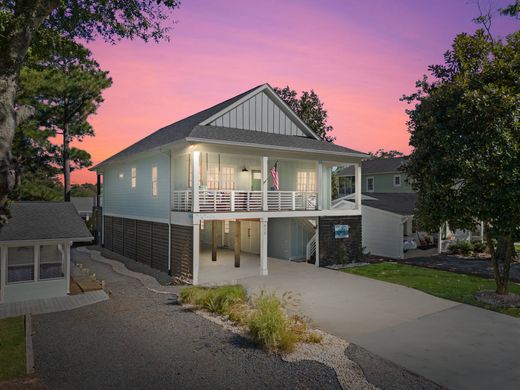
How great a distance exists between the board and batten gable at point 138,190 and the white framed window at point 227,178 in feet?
10.9

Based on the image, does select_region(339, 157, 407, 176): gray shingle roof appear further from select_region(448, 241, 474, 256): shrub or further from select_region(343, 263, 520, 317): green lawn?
select_region(343, 263, 520, 317): green lawn

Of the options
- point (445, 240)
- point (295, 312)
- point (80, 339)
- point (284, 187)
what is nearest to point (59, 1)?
point (80, 339)

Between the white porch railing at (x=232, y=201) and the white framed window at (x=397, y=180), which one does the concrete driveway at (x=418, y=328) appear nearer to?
the white porch railing at (x=232, y=201)

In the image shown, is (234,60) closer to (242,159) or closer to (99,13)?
(99,13)

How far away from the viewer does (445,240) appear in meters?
27.6

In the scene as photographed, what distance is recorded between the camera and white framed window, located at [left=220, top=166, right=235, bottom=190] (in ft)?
66.6

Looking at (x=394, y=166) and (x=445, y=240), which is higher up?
(x=394, y=166)

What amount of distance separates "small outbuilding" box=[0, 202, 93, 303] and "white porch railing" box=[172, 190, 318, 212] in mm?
4705

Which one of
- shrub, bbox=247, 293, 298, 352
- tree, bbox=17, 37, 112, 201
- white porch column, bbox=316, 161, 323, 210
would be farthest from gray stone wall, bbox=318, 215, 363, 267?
tree, bbox=17, 37, 112, 201

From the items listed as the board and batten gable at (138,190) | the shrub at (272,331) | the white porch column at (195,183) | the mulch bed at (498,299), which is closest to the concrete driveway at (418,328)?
the mulch bed at (498,299)

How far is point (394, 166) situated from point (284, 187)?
27.3 m

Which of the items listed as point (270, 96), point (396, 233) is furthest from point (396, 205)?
point (270, 96)

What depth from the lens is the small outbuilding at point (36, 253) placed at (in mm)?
12594

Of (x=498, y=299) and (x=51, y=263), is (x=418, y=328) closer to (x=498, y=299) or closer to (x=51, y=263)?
(x=498, y=299)
